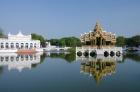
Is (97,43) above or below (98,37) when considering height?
below

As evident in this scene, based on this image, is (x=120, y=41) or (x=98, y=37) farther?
(x=120, y=41)

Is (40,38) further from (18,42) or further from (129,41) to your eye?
(129,41)

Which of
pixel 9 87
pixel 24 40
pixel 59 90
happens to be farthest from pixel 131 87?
pixel 24 40

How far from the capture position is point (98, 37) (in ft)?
170

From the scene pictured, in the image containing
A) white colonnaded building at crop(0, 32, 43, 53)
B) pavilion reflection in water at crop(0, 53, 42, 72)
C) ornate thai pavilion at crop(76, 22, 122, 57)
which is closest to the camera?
pavilion reflection in water at crop(0, 53, 42, 72)

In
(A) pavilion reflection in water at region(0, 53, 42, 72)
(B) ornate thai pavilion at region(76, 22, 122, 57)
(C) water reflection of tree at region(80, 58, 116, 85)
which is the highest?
(B) ornate thai pavilion at region(76, 22, 122, 57)

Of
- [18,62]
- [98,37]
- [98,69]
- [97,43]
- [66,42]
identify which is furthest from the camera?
[66,42]

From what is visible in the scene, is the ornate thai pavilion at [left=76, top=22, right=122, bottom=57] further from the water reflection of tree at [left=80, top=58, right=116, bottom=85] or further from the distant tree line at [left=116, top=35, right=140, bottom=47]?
the distant tree line at [left=116, top=35, right=140, bottom=47]

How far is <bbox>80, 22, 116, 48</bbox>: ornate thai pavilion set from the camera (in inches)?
2018

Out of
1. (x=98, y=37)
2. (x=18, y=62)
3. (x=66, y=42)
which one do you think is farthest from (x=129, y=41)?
(x=18, y=62)

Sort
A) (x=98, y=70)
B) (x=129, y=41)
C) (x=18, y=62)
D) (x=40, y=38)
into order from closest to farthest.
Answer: (x=98, y=70)
(x=18, y=62)
(x=129, y=41)
(x=40, y=38)

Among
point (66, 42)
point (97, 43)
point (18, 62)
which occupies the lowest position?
point (18, 62)

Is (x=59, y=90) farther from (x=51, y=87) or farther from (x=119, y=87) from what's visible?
(x=119, y=87)

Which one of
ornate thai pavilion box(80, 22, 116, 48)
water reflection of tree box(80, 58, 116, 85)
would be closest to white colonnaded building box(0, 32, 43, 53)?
ornate thai pavilion box(80, 22, 116, 48)
